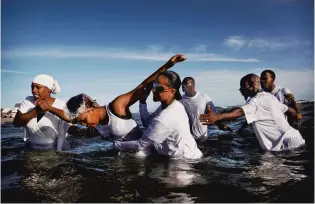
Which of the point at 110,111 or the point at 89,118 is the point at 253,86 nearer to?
the point at 110,111

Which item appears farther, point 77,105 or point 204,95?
point 204,95

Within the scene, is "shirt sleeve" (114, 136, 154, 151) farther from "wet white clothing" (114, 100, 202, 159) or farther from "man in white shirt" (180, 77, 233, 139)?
"man in white shirt" (180, 77, 233, 139)

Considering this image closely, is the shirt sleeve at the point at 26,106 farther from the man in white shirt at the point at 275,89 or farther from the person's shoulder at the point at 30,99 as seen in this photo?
the man in white shirt at the point at 275,89

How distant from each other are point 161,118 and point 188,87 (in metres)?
3.83

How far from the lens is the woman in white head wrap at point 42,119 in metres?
5.57

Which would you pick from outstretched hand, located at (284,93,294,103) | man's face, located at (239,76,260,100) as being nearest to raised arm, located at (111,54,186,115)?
man's face, located at (239,76,260,100)

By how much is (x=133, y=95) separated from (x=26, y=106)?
220 cm

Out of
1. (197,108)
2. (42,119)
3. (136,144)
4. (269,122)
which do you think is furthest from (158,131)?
(197,108)

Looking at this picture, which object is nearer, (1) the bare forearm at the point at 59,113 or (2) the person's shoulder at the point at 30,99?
(1) the bare forearm at the point at 59,113

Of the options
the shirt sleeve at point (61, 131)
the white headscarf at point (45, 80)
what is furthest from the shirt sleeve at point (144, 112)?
the white headscarf at point (45, 80)

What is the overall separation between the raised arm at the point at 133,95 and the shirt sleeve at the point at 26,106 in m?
1.79

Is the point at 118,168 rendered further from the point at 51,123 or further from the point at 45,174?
the point at 51,123

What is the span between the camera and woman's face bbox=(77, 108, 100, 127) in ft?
17.2

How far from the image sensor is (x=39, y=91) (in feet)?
18.4
